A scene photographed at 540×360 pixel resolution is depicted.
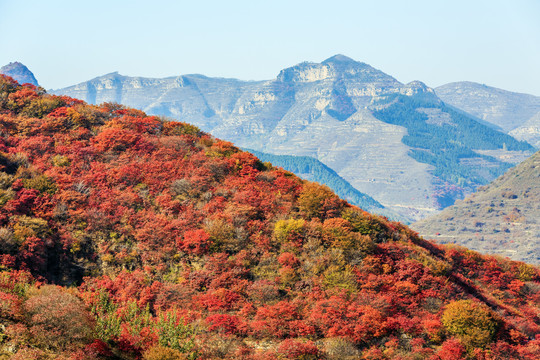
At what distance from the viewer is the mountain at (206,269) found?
90.8ft

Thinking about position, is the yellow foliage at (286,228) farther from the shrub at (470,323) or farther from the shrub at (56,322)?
the shrub at (56,322)

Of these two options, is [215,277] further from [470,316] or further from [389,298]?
[470,316]

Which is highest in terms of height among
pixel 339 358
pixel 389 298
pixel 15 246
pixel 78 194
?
pixel 78 194

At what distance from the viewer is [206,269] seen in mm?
36906

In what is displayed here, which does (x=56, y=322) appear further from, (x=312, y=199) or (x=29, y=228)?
(x=312, y=199)

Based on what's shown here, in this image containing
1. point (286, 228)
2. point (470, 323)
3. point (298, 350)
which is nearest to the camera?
point (298, 350)

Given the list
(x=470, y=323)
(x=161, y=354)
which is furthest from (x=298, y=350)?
(x=470, y=323)

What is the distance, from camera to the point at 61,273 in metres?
35.9

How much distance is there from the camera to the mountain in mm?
27672

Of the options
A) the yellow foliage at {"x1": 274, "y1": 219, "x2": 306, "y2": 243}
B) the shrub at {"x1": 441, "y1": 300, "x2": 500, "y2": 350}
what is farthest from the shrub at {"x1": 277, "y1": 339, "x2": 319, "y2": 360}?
the yellow foliage at {"x1": 274, "y1": 219, "x2": 306, "y2": 243}

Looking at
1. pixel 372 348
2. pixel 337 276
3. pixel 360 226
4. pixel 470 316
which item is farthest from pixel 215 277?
pixel 470 316

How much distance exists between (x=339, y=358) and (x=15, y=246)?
22.5 meters

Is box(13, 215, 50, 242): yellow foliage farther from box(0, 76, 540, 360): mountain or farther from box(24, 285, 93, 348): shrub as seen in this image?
box(24, 285, 93, 348): shrub

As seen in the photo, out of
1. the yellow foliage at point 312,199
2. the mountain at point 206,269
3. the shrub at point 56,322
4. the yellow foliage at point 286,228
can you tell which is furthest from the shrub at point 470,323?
the shrub at point 56,322
